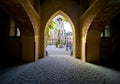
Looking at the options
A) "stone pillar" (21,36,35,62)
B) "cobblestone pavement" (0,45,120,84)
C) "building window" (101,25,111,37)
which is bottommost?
"cobblestone pavement" (0,45,120,84)

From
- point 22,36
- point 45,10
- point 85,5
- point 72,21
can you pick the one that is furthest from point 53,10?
point 22,36

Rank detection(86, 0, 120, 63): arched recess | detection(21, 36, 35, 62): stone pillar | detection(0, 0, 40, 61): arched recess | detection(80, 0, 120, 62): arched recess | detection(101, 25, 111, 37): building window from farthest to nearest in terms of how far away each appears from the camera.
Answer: detection(101, 25, 111, 37): building window → detection(21, 36, 35, 62): stone pillar → detection(86, 0, 120, 63): arched recess → detection(0, 0, 40, 61): arched recess → detection(80, 0, 120, 62): arched recess

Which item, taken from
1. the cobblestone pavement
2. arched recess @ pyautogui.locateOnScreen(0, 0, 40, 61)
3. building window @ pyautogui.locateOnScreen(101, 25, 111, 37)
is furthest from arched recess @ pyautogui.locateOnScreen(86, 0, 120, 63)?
arched recess @ pyautogui.locateOnScreen(0, 0, 40, 61)

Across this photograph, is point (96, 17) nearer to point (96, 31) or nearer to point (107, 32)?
point (96, 31)

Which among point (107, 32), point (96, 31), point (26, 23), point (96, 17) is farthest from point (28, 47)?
point (107, 32)

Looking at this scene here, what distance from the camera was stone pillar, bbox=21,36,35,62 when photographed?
6730 mm

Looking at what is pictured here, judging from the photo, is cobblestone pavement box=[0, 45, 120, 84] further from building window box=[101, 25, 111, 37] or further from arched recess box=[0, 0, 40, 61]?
building window box=[101, 25, 111, 37]

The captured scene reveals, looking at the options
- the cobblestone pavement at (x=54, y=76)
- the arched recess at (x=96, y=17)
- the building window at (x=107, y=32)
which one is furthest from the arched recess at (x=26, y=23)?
the building window at (x=107, y=32)

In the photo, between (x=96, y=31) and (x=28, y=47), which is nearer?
(x=96, y=31)

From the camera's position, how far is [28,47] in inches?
266

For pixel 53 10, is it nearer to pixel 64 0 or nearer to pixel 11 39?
pixel 64 0

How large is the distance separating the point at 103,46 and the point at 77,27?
177 cm

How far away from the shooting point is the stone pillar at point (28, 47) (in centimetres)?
673

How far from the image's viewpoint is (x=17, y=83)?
10.8 ft
